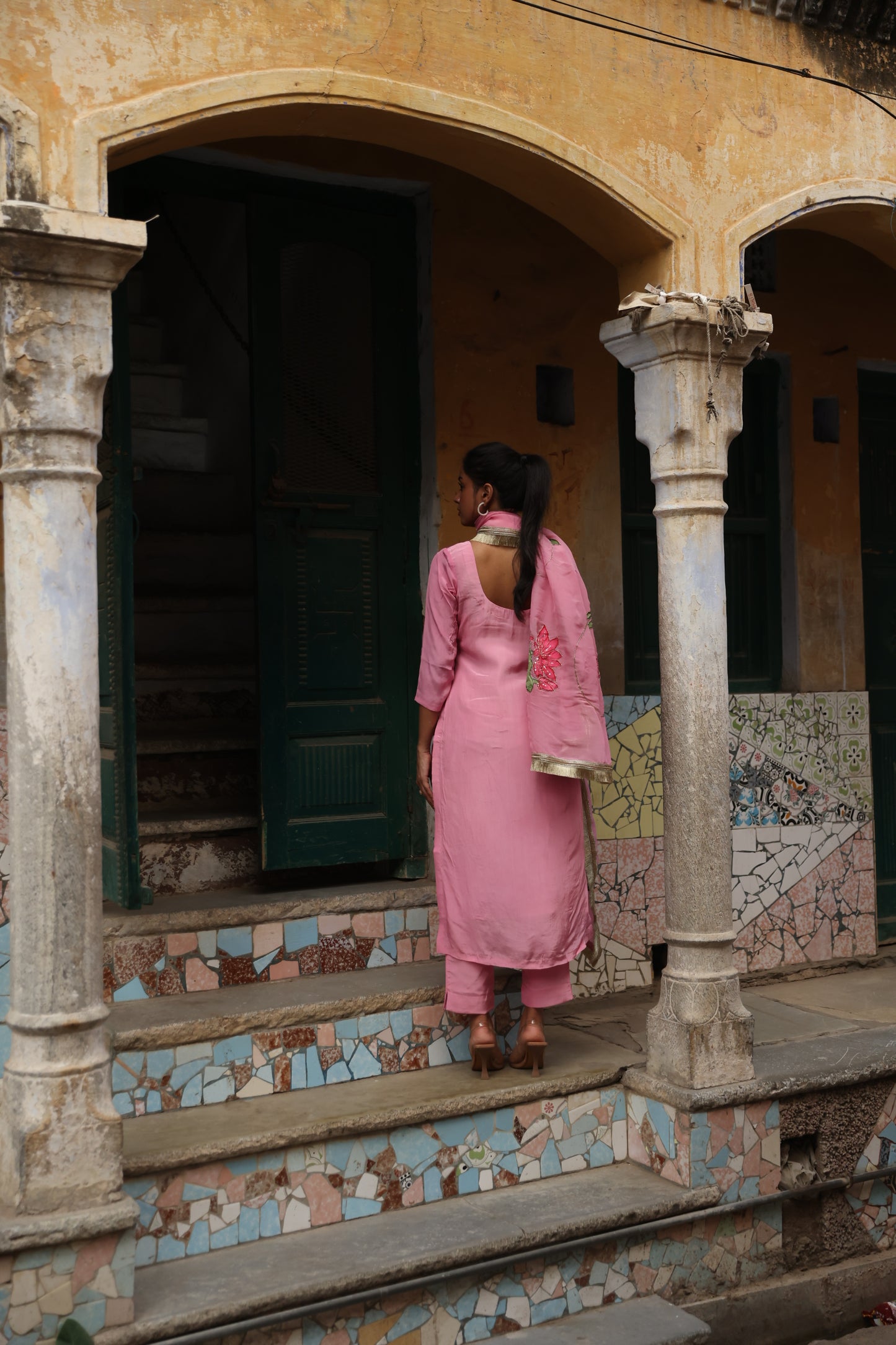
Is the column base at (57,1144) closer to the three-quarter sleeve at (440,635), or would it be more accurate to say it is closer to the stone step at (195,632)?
the three-quarter sleeve at (440,635)

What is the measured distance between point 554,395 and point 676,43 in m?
1.56

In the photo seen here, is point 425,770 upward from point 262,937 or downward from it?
upward

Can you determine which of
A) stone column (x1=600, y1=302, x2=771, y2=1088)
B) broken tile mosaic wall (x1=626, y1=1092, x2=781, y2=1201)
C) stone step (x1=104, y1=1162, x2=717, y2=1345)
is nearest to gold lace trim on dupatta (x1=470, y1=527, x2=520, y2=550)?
stone column (x1=600, y1=302, x2=771, y2=1088)

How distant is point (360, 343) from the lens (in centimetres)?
538

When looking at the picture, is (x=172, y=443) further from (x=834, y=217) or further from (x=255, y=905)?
(x=834, y=217)

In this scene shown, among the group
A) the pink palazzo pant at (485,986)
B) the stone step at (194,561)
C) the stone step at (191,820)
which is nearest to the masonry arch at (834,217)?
the pink palazzo pant at (485,986)

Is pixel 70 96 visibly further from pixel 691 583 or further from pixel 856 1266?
pixel 856 1266

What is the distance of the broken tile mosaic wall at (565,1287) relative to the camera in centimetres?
348

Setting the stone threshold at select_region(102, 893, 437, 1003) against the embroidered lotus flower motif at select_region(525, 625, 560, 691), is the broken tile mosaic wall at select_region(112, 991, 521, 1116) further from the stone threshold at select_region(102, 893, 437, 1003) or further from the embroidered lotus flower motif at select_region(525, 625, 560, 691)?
the embroidered lotus flower motif at select_region(525, 625, 560, 691)

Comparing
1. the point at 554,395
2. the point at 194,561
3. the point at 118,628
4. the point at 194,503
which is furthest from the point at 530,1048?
the point at 194,503

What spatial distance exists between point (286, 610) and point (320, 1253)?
242cm

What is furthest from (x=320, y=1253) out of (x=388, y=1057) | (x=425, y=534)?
(x=425, y=534)

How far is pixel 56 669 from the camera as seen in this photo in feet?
10.8

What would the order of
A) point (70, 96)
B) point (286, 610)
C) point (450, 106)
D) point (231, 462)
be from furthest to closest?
point (231, 462)
point (286, 610)
point (450, 106)
point (70, 96)
